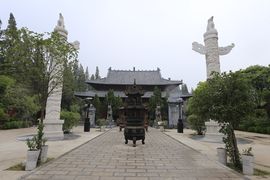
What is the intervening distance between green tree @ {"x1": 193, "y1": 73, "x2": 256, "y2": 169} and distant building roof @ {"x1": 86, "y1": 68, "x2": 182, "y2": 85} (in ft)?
116

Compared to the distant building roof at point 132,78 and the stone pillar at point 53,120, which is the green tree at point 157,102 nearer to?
the distant building roof at point 132,78

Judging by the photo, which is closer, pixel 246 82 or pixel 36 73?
pixel 246 82

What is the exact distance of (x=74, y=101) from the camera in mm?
43781

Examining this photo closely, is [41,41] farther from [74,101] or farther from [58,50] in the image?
[74,101]

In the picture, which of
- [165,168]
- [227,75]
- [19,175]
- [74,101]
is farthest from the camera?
[74,101]

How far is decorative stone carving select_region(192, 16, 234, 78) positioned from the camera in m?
15.9

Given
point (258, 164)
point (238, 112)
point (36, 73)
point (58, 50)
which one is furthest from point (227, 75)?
point (36, 73)

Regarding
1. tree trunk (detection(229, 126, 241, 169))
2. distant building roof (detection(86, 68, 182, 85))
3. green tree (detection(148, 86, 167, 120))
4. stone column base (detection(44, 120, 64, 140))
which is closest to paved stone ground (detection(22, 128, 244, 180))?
tree trunk (detection(229, 126, 241, 169))

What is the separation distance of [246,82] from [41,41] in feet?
23.2

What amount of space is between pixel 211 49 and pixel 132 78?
3056 cm

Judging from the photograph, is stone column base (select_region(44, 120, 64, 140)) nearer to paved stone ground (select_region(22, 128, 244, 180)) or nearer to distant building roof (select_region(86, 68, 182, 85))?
paved stone ground (select_region(22, 128, 244, 180))

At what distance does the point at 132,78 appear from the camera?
1812 inches

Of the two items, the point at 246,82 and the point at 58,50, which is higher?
the point at 58,50

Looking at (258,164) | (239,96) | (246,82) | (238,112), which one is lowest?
(258,164)
